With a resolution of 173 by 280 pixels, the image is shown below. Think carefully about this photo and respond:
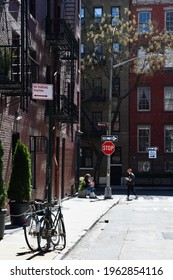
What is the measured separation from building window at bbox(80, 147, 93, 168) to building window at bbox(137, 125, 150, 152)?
477 centimetres

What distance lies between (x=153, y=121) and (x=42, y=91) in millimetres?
41997

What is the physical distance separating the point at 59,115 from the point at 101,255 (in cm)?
1349

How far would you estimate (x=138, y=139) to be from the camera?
52.8m

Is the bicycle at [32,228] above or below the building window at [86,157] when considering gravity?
below

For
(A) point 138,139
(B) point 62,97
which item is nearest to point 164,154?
(A) point 138,139

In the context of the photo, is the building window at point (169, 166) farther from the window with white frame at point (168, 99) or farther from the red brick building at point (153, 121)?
the window with white frame at point (168, 99)

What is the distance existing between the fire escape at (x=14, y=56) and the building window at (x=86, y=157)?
114 ft

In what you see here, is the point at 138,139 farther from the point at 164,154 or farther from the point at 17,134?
the point at 17,134

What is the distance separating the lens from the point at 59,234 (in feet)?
40.0

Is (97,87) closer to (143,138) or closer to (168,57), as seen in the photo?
(143,138)

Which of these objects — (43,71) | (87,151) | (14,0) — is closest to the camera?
(14,0)

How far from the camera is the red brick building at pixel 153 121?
52469 mm

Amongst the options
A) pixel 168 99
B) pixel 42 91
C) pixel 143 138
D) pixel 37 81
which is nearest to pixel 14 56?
pixel 42 91

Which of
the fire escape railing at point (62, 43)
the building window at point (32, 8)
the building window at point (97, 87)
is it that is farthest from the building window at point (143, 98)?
the building window at point (32, 8)
